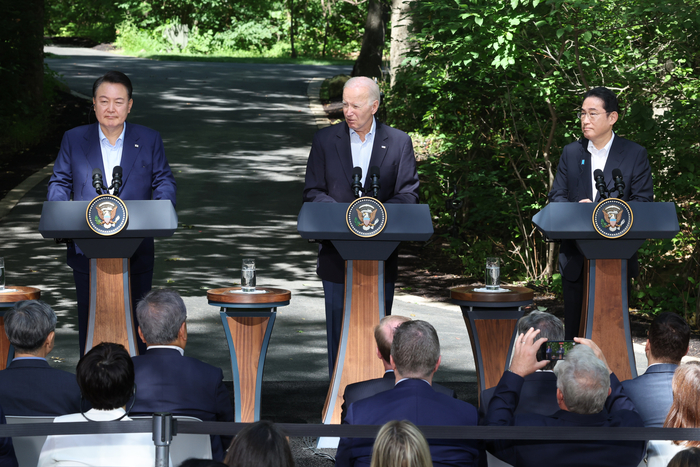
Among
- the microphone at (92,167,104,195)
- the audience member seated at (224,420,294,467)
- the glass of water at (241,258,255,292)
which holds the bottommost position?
the audience member seated at (224,420,294,467)

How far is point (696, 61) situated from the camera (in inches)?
316

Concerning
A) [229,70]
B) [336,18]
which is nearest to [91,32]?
[336,18]

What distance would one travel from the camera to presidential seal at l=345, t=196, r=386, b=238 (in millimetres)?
4379

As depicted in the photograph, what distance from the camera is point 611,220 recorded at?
448 cm

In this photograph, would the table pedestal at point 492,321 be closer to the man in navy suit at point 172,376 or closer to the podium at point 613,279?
the podium at point 613,279

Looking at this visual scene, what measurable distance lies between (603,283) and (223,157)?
11447 millimetres

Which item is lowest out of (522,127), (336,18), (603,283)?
(603,283)

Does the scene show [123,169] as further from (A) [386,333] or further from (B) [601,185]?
(B) [601,185]

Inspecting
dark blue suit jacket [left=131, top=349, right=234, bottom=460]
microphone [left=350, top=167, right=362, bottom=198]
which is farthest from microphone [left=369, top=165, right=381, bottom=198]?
dark blue suit jacket [left=131, top=349, right=234, bottom=460]

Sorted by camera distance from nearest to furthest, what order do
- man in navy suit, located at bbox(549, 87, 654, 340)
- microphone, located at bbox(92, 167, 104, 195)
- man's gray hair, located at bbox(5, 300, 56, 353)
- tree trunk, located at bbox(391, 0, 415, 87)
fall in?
man's gray hair, located at bbox(5, 300, 56, 353) → microphone, located at bbox(92, 167, 104, 195) → man in navy suit, located at bbox(549, 87, 654, 340) → tree trunk, located at bbox(391, 0, 415, 87)

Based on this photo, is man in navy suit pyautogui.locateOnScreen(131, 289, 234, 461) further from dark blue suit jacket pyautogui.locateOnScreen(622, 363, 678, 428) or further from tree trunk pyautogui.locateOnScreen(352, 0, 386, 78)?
tree trunk pyautogui.locateOnScreen(352, 0, 386, 78)

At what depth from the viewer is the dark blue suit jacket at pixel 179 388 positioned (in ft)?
11.3

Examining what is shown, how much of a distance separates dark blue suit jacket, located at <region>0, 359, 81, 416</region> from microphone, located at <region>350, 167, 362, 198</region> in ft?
5.82

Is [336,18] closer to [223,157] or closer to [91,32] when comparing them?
[91,32]
